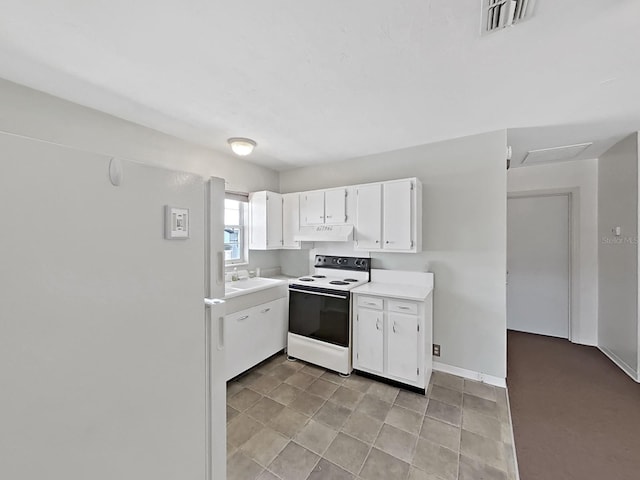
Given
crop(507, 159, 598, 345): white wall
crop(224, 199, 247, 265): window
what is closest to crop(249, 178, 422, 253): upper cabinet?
crop(224, 199, 247, 265): window

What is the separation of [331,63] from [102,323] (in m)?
1.75

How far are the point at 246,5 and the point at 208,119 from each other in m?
1.34

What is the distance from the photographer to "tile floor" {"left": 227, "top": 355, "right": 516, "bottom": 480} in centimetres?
168

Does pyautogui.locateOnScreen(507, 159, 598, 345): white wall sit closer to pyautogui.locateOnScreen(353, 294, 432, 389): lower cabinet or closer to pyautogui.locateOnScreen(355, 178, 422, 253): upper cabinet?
pyautogui.locateOnScreen(355, 178, 422, 253): upper cabinet

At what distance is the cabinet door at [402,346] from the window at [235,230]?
2185 mm

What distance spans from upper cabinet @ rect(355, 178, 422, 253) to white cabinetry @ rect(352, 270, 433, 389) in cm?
50

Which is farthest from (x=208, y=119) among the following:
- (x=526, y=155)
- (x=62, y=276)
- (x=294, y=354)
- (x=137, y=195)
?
(x=526, y=155)

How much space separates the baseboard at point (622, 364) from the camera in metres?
2.71

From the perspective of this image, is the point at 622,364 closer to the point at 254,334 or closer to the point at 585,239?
the point at 585,239

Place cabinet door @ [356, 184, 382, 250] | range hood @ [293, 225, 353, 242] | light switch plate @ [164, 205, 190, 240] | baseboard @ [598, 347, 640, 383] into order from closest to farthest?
light switch plate @ [164, 205, 190, 240]
baseboard @ [598, 347, 640, 383]
cabinet door @ [356, 184, 382, 250]
range hood @ [293, 225, 353, 242]

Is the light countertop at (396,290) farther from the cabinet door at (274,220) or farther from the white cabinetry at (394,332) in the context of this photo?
the cabinet door at (274,220)

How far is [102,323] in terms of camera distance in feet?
2.61

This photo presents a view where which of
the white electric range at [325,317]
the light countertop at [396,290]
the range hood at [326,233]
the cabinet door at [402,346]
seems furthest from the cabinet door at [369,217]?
the cabinet door at [402,346]

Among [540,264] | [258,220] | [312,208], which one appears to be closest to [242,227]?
[258,220]
